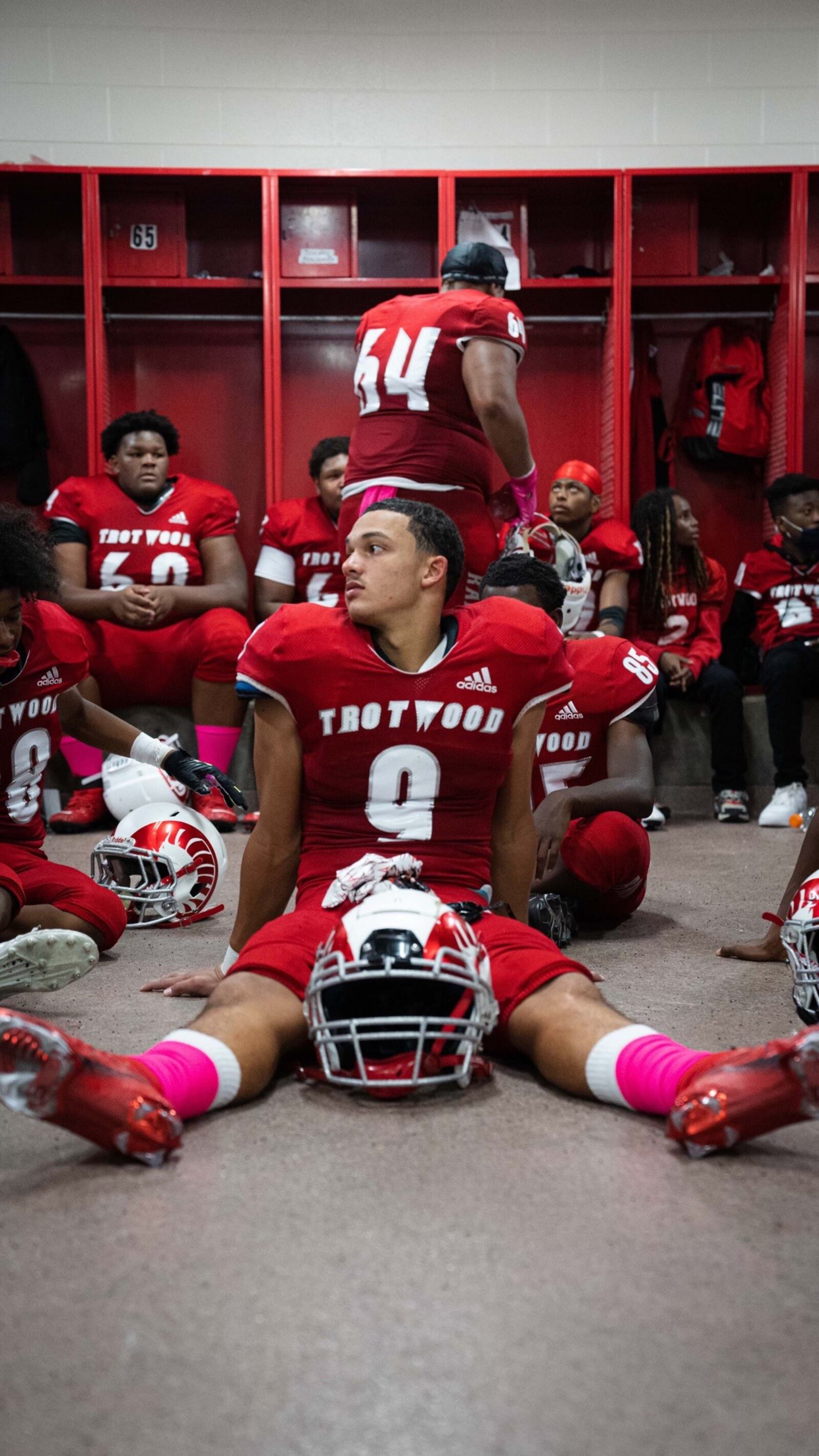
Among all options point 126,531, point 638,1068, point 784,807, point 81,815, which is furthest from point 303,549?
point 638,1068

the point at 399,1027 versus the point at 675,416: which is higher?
the point at 675,416

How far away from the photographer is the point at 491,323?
266 cm

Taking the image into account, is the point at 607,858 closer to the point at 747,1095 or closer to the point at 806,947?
the point at 806,947

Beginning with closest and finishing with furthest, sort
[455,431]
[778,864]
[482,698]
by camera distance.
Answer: [482,698], [455,431], [778,864]

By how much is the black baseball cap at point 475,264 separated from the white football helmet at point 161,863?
131 centimetres

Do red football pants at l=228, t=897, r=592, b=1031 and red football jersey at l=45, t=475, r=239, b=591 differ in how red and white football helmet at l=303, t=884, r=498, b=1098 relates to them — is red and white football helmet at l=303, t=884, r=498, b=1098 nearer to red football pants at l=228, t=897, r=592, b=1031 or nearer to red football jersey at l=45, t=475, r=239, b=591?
red football pants at l=228, t=897, r=592, b=1031

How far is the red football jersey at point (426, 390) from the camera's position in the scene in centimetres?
269

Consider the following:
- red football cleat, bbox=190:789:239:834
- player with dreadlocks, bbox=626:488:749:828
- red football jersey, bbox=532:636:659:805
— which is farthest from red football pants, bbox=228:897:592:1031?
player with dreadlocks, bbox=626:488:749:828

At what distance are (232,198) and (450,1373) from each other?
506 cm

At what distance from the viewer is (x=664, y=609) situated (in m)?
4.73

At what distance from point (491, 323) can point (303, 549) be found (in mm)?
2185

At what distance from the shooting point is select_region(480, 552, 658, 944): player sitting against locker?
2529mm

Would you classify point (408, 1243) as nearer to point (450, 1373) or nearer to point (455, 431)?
point (450, 1373)

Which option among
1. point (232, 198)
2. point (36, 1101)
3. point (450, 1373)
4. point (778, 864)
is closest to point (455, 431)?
point (778, 864)
